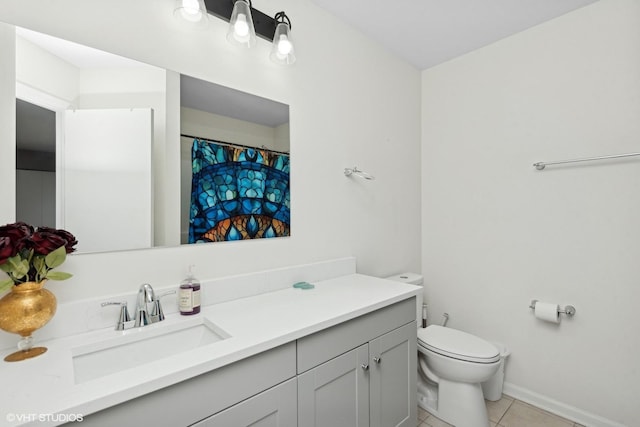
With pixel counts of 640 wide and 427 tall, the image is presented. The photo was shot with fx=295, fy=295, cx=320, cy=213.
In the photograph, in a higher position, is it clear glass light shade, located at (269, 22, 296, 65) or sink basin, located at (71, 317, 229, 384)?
clear glass light shade, located at (269, 22, 296, 65)

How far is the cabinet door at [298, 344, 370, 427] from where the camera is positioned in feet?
3.36

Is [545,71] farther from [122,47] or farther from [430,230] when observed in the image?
[122,47]

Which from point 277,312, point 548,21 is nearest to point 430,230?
point 548,21

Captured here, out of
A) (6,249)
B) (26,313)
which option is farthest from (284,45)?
(26,313)

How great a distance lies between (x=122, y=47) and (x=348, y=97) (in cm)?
125

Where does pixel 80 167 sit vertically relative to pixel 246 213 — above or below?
above

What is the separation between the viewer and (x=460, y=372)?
5.36 feet

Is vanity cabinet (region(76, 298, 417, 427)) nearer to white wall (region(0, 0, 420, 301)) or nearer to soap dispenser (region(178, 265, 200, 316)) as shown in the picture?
soap dispenser (region(178, 265, 200, 316))

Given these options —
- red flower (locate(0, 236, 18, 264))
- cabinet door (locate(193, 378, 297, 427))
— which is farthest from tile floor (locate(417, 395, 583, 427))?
red flower (locate(0, 236, 18, 264))

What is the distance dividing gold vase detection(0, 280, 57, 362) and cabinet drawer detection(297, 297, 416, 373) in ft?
2.45

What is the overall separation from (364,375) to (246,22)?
5.33 feet

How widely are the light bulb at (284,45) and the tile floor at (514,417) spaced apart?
2.21m

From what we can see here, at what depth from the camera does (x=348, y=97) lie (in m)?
1.93

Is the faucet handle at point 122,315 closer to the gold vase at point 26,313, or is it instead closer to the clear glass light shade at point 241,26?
the gold vase at point 26,313
